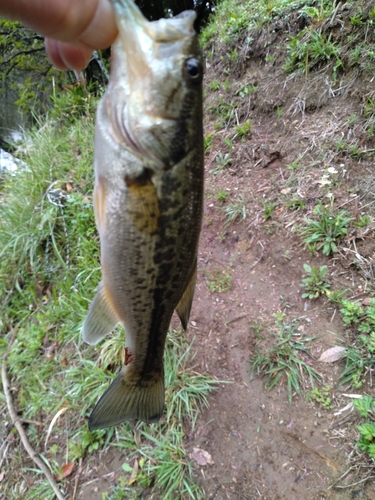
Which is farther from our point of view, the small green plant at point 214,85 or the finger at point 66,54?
Result: the small green plant at point 214,85

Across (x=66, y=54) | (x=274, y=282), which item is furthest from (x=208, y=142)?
(x=66, y=54)

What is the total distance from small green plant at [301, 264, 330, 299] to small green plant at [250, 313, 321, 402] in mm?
292

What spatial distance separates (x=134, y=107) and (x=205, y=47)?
5.35 metres

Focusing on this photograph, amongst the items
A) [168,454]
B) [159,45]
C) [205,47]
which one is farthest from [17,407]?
[205,47]

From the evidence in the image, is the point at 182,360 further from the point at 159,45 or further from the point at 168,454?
the point at 159,45

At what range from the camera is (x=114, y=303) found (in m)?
1.63

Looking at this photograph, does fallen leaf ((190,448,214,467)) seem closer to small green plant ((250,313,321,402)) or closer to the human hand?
small green plant ((250,313,321,402))

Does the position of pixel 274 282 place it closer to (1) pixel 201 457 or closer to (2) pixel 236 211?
(2) pixel 236 211

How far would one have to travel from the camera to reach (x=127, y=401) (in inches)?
73.3

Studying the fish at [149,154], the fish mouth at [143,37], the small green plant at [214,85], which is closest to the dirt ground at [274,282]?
the small green plant at [214,85]

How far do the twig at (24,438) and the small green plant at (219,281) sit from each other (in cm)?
207

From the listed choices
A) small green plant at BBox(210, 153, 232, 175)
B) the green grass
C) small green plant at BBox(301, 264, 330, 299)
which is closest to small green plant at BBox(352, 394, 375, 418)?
small green plant at BBox(301, 264, 330, 299)

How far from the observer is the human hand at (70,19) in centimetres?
122

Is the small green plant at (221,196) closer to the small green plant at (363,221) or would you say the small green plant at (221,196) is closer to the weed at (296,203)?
the weed at (296,203)
